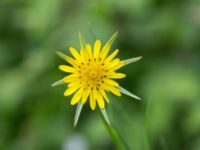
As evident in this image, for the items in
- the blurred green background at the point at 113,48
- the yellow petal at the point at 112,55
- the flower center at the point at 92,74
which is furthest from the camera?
the blurred green background at the point at 113,48

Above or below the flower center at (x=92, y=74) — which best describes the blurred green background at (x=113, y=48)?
below

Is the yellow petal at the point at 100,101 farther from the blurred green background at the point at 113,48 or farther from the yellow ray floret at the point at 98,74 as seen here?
the blurred green background at the point at 113,48

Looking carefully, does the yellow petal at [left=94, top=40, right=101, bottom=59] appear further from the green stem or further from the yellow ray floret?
the green stem

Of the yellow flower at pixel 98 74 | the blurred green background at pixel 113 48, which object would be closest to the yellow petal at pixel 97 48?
the yellow flower at pixel 98 74

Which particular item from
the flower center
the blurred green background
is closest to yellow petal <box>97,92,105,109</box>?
the flower center

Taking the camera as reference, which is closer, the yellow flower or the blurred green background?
the yellow flower

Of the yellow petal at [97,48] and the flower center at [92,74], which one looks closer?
the yellow petal at [97,48]

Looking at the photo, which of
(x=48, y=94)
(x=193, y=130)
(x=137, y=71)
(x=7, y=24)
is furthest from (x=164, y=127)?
(x=7, y=24)

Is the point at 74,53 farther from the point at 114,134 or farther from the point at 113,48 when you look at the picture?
the point at 113,48
